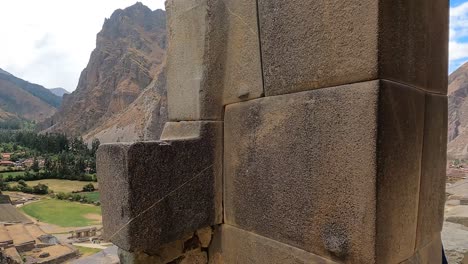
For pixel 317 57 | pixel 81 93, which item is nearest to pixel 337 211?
pixel 317 57

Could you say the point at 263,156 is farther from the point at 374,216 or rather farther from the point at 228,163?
the point at 374,216

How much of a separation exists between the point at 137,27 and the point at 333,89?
7770 inches

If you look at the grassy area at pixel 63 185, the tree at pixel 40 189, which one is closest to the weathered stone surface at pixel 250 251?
the grassy area at pixel 63 185

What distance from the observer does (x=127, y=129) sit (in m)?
115

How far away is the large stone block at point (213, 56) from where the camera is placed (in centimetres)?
202

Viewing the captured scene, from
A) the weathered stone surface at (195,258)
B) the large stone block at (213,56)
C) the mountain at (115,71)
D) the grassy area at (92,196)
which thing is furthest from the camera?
the mountain at (115,71)

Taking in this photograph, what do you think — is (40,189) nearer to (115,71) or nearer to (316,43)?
(316,43)

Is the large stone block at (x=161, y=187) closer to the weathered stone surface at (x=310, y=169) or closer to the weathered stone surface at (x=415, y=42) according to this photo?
the weathered stone surface at (x=310, y=169)

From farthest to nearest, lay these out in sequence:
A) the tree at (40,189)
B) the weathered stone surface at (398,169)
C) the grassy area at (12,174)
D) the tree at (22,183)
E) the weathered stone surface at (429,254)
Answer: the grassy area at (12,174) < the tree at (22,183) < the tree at (40,189) < the weathered stone surface at (429,254) < the weathered stone surface at (398,169)

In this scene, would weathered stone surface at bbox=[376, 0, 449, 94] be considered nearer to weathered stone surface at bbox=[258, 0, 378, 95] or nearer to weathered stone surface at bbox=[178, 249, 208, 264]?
weathered stone surface at bbox=[258, 0, 378, 95]

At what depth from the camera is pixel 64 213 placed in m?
57.8

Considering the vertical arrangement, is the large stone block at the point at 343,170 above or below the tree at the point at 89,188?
above

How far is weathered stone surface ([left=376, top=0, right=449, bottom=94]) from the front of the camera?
1418 millimetres

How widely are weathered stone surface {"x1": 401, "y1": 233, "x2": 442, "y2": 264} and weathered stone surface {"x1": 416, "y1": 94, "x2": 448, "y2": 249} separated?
3cm
